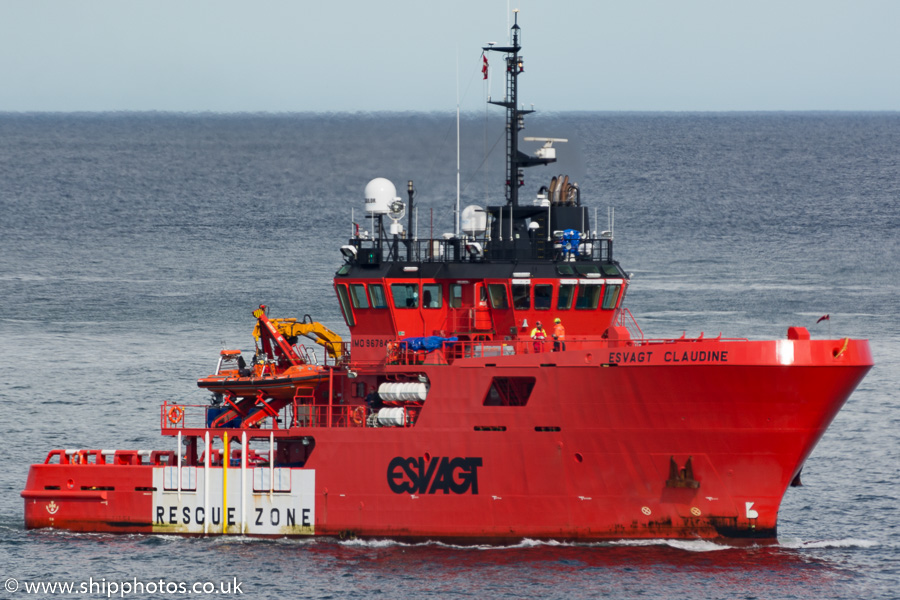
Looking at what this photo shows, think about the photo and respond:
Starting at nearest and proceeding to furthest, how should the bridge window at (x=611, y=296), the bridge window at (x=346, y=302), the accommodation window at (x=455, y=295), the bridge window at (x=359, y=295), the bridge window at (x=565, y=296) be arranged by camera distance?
the bridge window at (x=565, y=296), the bridge window at (x=611, y=296), the accommodation window at (x=455, y=295), the bridge window at (x=359, y=295), the bridge window at (x=346, y=302)

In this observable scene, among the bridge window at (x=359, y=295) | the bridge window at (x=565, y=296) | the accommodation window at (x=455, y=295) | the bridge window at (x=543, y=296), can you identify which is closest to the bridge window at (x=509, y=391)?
the bridge window at (x=543, y=296)

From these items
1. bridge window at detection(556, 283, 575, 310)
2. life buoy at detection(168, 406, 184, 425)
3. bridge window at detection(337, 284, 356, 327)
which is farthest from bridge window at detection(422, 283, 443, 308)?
life buoy at detection(168, 406, 184, 425)

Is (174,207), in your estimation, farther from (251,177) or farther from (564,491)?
(564,491)

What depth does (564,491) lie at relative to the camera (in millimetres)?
35312

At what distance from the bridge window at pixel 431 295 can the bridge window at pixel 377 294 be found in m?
1.10

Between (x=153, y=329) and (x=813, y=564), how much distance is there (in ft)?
141

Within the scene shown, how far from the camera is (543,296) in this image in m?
38.0

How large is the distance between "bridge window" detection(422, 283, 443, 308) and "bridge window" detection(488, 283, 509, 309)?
4.82ft

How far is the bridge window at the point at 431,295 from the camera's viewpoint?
38812 millimetres

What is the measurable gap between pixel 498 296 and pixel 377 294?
3373 mm

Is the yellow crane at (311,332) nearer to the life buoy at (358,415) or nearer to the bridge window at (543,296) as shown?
the life buoy at (358,415)

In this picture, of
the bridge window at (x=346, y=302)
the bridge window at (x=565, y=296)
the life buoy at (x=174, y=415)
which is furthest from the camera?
the bridge window at (x=346, y=302)

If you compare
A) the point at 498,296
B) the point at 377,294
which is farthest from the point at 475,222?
the point at 377,294

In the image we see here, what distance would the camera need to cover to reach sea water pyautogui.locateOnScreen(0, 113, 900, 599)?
3434 cm
